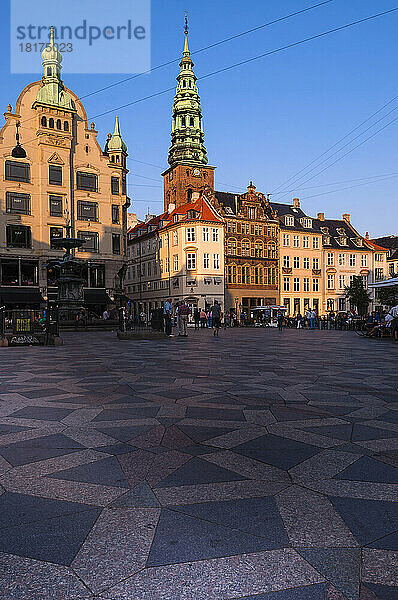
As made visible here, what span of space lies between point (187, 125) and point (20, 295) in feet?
140

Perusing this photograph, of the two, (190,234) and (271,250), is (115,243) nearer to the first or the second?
(190,234)

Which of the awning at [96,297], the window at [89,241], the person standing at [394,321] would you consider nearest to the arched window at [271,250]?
the window at [89,241]

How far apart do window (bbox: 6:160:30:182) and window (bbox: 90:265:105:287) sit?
1020cm

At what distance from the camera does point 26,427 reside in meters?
5.51

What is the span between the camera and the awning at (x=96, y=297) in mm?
48062

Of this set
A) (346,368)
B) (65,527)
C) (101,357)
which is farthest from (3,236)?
(65,527)

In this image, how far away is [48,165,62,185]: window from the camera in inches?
1853

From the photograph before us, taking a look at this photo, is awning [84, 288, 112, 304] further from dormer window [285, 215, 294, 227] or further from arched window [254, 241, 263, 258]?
dormer window [285, 215, 294, 227]

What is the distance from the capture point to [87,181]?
4962 cm

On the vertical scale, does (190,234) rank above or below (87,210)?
below

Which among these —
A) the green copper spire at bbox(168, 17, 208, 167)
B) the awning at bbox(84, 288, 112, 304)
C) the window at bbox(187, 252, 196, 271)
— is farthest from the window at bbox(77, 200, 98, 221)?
the green copper spire at bbox(168, 17, 208, 167)

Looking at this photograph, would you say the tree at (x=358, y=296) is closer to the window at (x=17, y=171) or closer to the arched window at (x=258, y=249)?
the arched window at (x=258, y=249)

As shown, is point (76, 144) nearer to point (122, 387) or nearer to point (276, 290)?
point (276, 290)

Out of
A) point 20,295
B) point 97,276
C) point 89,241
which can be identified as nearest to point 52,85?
point 89,241
